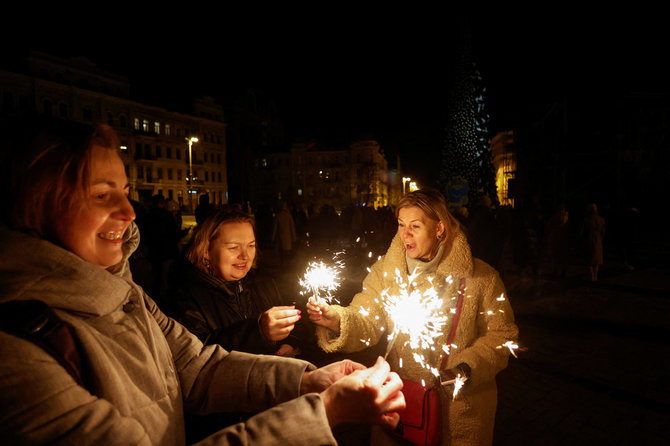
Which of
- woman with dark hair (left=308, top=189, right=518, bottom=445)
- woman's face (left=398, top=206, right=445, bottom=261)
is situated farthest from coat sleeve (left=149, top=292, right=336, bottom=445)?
woman's face (left=398, top=206, right=445, bottom=261)

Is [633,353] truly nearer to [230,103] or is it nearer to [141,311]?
[141,311]

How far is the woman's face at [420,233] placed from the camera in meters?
3.01

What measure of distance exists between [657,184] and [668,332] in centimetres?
2352

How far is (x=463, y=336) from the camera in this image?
106 inches

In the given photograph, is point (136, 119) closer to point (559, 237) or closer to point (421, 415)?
point (559, 237)

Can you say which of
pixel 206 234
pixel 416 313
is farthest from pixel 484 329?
pixel 206 234

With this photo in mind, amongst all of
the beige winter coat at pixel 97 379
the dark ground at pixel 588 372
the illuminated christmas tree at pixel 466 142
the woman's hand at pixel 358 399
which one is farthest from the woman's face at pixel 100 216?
the illuminated christmas tree at pixel 466 142

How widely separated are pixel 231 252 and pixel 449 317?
1924 mm

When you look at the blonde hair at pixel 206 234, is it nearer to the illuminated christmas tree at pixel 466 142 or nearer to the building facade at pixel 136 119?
the illuminated christmas tree at pixel 466 142

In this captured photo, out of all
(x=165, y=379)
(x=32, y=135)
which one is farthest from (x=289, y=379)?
(x=32, y=135)

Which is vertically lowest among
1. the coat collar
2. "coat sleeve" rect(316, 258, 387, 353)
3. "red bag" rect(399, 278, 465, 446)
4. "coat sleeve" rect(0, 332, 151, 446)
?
"red bag" rect(399, 278, 465, 446)

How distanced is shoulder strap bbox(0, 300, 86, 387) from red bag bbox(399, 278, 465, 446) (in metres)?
2.00

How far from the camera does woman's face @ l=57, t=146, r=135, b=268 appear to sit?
4.21ft

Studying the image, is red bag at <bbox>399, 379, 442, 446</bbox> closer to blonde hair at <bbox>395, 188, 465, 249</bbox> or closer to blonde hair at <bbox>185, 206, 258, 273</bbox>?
blonde hair at <bbox>395, 188, 465, 249</bbox>
